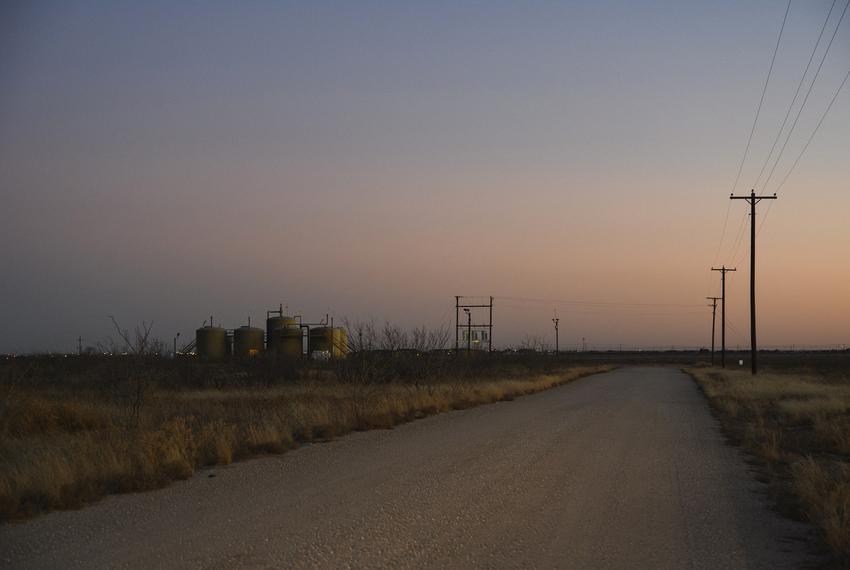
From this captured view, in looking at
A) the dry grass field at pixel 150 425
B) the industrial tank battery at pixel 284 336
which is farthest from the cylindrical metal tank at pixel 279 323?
the dry grass field at pixel 150 425

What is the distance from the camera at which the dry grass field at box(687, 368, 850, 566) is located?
9641mm

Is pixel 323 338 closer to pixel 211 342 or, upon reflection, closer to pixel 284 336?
pixel 284 336

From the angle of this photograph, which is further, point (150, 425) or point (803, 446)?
point (803, 446)

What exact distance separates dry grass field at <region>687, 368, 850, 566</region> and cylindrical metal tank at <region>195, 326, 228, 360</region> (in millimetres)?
44677

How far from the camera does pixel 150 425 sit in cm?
1719

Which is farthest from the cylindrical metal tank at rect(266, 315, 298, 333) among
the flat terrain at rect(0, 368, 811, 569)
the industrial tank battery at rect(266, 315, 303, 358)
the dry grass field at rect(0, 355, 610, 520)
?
the flat terrain at rect(0, 368, 811, 569)

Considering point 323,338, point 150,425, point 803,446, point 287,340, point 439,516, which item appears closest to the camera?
point 439,516

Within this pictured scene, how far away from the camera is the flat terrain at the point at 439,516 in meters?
7.83

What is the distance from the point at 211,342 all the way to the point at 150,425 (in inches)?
2129

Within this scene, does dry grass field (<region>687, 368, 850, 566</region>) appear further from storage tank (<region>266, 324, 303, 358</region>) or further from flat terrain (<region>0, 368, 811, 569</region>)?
storage tank (<region>266, 324, 303, 358</region>)

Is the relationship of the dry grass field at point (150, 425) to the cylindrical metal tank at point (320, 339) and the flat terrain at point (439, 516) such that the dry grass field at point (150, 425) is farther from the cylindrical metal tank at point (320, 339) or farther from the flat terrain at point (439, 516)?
the cylindrical metal tank at point (320, 339)

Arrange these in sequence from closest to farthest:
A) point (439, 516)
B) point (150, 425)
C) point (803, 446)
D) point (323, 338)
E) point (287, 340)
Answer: point (439, 516)
point (150, 425)
point (803, 446)
point (287, 340)
point (323, 338)

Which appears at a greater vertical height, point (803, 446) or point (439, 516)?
point (439, 516)

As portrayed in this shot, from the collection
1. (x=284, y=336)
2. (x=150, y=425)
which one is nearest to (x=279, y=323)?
(x=284, y=336)
